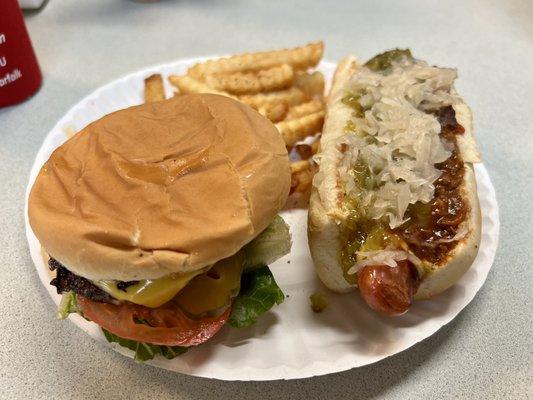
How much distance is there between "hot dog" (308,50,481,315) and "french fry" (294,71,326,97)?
383 millimetres

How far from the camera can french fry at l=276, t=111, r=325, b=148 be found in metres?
2.45

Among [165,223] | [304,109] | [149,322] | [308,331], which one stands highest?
[165,223]

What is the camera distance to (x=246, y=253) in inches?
74.7

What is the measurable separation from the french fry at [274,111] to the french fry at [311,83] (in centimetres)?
31

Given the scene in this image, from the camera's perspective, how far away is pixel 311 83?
2.79 meters

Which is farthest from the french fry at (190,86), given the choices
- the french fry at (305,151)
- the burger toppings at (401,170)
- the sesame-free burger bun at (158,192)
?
the burger toppings at (401,170)

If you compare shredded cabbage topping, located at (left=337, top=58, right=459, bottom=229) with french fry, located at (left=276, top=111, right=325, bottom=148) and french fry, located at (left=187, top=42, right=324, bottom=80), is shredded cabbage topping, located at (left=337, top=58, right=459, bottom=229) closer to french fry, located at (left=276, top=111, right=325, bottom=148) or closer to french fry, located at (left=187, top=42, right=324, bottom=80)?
french fry, located at (left=276, top=111, right=325, bottom=148)

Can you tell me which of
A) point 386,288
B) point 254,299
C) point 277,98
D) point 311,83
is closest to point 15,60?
point 277,98

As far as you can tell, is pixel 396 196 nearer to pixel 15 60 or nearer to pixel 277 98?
pixel 277 98

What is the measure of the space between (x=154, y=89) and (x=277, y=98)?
0.68 meters

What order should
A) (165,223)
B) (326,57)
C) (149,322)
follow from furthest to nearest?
(326,57) → (149,322) → (165,223)

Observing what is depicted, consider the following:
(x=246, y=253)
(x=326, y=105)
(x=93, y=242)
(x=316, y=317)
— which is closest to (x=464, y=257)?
(x=316, y=317)

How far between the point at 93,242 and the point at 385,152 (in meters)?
1.25

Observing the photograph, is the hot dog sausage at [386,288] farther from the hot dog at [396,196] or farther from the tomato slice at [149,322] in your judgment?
the tomato slice at [149,322]
